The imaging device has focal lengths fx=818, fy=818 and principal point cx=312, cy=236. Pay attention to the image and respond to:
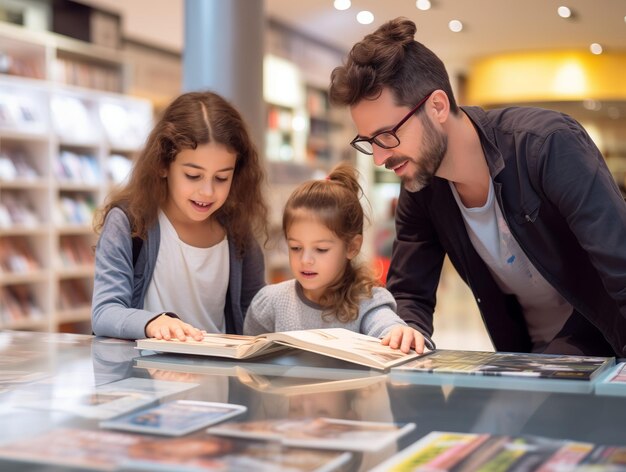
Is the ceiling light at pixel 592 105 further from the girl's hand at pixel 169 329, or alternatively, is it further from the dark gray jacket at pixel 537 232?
the girl's hand at pixel 169 329

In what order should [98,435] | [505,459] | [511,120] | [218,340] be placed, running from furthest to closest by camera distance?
[511,120] → [218,340] → [98,435] → [505,459]

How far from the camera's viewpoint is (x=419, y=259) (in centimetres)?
231

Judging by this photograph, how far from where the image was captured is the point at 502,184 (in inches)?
77.9

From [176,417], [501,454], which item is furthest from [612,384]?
[176,417]

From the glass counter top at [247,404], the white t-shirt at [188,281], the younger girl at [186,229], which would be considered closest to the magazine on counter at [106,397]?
the glass counter top at [247,404]

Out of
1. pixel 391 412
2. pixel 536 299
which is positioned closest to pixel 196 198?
A: pixel 536 299

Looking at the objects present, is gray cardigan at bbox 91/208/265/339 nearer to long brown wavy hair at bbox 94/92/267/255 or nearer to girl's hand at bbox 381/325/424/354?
long brown wavy hair at bbox 94/92/267/255

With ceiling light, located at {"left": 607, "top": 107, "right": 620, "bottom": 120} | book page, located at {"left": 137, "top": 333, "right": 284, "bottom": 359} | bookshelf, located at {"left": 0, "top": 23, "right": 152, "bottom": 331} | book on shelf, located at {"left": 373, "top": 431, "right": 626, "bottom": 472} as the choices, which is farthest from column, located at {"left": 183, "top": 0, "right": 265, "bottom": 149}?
ceiling light, located at {"left": 607, "top": 107, "right": 620, "bottom": 120}

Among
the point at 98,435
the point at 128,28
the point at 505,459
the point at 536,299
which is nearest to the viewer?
the point at 505,459

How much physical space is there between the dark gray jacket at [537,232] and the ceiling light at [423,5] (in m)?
2.74

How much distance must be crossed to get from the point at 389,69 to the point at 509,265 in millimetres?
590

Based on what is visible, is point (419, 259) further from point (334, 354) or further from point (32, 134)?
point (32, 134)

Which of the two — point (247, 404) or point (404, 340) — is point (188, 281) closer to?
point (404, 340)

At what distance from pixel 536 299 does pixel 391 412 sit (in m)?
1.18
